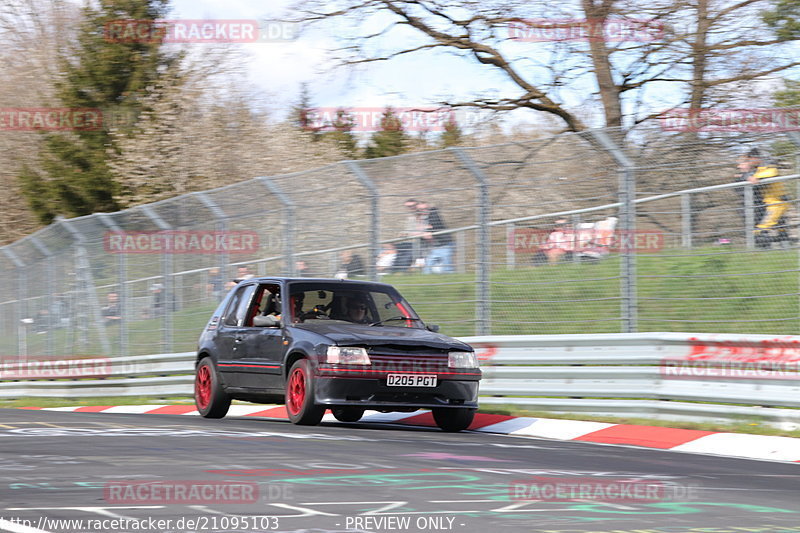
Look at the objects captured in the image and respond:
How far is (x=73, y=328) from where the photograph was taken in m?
22.2

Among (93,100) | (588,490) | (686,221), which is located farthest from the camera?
(93,100)

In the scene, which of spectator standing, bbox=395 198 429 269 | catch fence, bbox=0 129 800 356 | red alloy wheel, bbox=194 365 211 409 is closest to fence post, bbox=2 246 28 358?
catch fence, bbox=0 129 800 356

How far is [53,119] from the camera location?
143 feet

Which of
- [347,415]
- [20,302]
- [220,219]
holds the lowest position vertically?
[347,415]

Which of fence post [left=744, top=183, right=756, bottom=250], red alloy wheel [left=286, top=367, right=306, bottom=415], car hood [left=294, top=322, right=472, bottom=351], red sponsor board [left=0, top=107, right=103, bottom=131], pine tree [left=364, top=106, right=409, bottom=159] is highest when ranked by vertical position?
pine tree [left=364, top=106, right=409, bottom=159]

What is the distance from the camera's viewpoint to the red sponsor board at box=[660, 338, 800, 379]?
34.5 feet

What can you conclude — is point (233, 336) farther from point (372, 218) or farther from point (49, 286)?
point (49, 286)

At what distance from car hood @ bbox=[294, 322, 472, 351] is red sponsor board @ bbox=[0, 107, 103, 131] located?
3149cm

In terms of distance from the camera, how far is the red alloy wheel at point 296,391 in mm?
11719

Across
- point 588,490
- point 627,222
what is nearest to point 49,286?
point 627,222

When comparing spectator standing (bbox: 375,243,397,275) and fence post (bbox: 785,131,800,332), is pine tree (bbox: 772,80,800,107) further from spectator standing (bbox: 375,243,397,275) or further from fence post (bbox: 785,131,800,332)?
fence post (bbox: 785,131,800,332)

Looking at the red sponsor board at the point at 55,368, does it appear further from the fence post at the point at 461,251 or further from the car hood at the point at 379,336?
the car hood at the point at 379,336

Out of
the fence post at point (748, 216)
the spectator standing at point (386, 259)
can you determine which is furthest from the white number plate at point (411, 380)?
the spectator standing at point (386, 259)

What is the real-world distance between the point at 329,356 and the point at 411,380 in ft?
2.52
